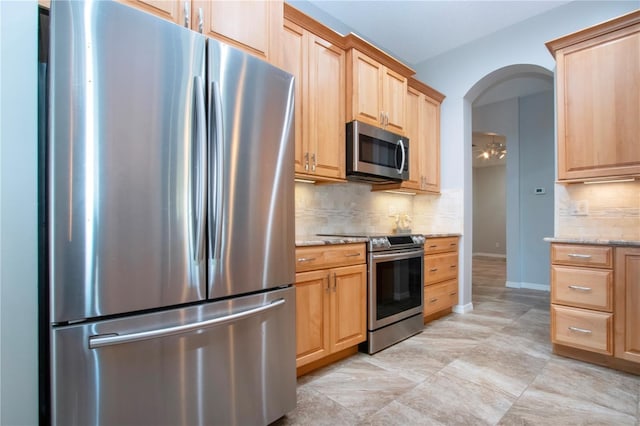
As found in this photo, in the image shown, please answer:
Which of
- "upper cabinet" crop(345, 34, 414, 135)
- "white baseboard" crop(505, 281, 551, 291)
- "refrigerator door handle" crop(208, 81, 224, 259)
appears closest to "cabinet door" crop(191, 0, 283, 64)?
"refrigerator door handle" crop(208, 81, 224, 259)

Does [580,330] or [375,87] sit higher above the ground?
[375,87]

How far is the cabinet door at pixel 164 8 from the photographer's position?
1368mm

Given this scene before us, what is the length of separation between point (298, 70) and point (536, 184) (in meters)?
4.47

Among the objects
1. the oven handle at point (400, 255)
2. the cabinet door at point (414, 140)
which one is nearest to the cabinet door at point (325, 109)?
the oven handle at point (400, 255)

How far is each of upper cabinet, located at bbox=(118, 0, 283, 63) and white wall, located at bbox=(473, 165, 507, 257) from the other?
30.5 feet

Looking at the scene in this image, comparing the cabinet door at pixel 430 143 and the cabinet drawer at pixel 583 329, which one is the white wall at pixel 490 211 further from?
the cabinet drawer at pixel 583 329

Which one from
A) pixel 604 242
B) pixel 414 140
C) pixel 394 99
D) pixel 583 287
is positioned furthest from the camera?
pixel 414 140

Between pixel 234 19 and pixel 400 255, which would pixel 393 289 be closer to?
pixel 400 255

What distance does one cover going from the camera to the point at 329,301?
221 cm

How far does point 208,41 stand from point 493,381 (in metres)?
2.54

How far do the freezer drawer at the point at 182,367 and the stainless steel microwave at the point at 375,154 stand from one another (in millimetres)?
1438

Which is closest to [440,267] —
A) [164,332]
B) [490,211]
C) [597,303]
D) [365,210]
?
[365,210]

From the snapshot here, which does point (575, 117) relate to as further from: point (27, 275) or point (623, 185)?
point (27, 275)

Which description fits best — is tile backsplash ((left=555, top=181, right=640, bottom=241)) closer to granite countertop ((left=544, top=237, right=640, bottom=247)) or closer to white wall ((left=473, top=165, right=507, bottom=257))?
granite countertop ((left=544, top=237, right=640, bottom=247))
